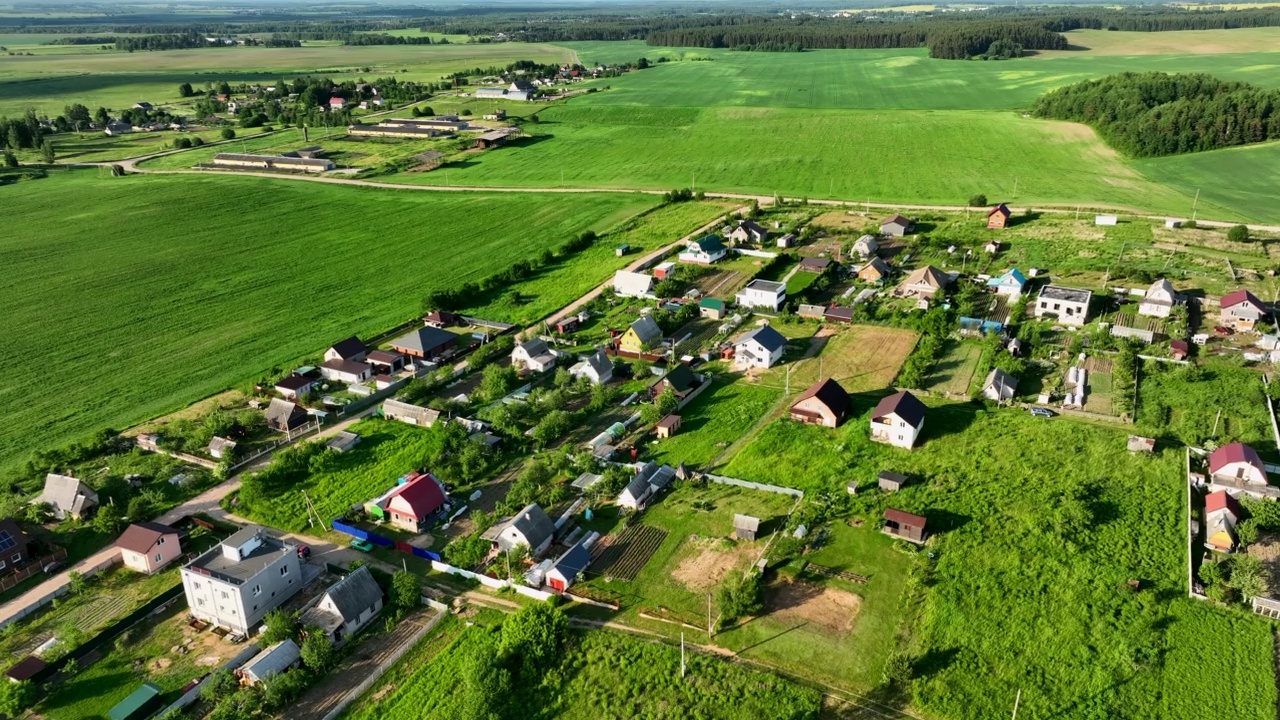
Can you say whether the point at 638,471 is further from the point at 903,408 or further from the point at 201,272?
the point at 201,272

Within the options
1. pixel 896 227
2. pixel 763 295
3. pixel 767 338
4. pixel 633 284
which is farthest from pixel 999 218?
pixel 767 338

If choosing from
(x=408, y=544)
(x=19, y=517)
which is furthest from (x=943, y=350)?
(x=19, y=517)

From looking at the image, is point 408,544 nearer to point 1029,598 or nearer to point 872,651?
point 872,651

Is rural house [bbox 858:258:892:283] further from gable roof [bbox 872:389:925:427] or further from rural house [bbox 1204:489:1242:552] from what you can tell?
rural house [bbox 1204:489:1242:552]

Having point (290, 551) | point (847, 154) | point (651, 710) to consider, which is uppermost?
point (847, 154)

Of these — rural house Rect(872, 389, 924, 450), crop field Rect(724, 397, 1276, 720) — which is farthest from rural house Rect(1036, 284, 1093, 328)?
rural house Rect(872, 389, 924, 450)
